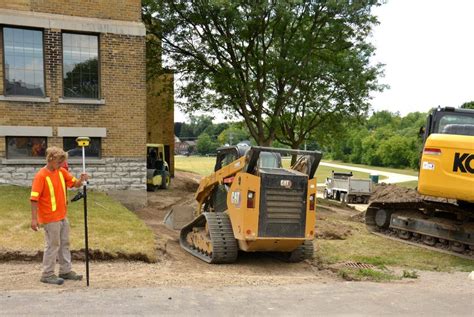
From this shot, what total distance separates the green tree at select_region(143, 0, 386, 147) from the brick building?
221 inches

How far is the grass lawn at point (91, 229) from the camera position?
8.54 meters

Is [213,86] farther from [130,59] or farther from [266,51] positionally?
[130,59]

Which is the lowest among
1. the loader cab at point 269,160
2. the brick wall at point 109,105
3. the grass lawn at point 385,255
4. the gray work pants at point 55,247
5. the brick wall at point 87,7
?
the grass lawn at point 385,255

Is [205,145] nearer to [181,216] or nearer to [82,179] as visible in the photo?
[181,216]

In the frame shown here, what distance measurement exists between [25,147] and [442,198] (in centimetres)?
1189

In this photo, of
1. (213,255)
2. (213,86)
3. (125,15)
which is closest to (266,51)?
(213,86)

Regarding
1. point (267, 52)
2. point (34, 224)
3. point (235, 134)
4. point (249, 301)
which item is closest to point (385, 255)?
point (249, 301)

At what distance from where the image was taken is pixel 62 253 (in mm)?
6688

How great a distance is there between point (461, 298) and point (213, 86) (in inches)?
756

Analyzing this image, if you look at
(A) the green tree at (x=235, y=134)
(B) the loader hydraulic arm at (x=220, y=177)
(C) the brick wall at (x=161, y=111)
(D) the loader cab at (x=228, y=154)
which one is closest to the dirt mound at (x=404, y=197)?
(D) the loader cab at (x=228, y=154)

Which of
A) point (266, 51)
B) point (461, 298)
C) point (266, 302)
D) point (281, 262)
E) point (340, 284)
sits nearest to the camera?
point (266, 302)

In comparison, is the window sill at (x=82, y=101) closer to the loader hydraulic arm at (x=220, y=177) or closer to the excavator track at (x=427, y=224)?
the loader hydraulic arm at (x=220, y=177)

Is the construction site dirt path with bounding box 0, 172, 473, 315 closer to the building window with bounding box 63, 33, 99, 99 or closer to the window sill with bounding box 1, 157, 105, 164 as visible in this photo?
the window sill with bounding box 1, 157, 105, 164

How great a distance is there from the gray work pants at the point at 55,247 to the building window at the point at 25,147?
910cm
